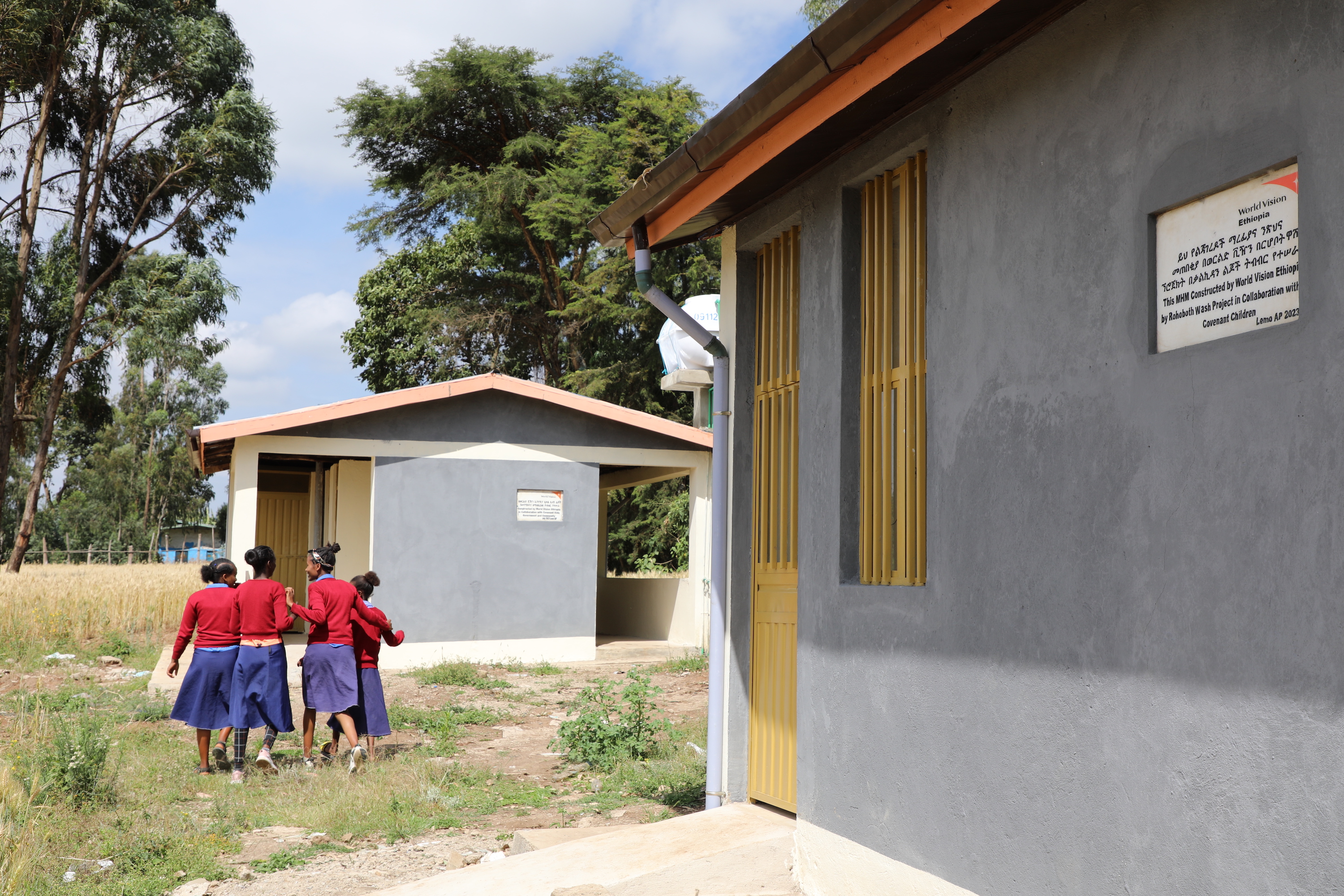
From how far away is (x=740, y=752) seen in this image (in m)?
6.00

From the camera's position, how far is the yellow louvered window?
14.9ft

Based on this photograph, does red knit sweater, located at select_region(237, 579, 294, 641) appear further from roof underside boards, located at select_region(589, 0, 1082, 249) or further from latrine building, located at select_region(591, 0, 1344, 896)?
latrine building, located at select_region(591, 0, 1344, 896)

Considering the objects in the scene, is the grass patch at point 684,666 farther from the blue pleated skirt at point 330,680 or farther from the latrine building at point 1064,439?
the latrine building at point 1064,439

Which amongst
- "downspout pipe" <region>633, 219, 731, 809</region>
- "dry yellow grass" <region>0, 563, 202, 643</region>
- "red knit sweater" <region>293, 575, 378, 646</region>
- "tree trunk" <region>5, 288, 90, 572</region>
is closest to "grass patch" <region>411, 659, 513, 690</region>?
"red knit sweater" <region>293, 575, 378, 646</region>

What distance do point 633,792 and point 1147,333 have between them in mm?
5284

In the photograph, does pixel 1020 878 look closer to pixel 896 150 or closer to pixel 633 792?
pixel 896 150

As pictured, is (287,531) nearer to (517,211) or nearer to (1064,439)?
(517,211)

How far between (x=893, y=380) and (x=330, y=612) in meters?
5.40

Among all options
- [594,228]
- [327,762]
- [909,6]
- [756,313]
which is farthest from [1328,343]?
[327,762]

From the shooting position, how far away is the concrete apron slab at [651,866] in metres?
4.71

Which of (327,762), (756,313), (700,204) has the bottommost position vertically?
(327,762)

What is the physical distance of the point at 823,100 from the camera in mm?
4254

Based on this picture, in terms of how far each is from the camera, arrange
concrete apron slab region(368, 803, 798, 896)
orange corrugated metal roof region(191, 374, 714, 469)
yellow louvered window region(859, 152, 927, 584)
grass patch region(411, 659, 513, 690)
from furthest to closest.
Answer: orange corrugated metal roof region(191, 374, 714, 469) → grass patch region(411, 659, 513, 690) → concrete apron slab region(368, 803, 798, 896) → yellow louvered window region(859, 152, 927, 584)

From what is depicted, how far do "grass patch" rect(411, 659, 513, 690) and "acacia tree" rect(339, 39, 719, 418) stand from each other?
13432 mm
